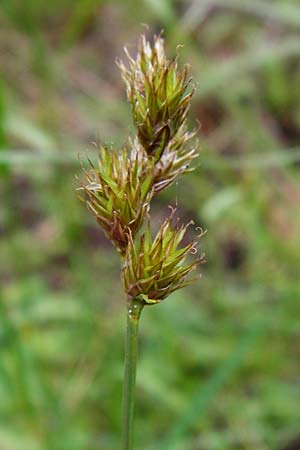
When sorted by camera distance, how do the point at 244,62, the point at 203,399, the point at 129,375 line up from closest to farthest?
the point at 129,375 < the point at 203,399 < the point at 244,62

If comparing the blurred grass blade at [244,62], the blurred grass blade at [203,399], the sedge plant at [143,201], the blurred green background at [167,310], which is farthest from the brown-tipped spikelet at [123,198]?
the blurred grass blade at [244,62]

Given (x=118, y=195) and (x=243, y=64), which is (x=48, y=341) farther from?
(x=118, y=195)

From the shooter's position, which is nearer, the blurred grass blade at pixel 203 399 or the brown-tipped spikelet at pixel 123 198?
the brown-tipped spikelet at pixel 123 198

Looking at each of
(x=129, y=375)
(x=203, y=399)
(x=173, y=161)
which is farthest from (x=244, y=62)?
(x=129, y=375)

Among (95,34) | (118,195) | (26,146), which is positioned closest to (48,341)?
(26,146)

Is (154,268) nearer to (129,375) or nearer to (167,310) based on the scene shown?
(129,375)

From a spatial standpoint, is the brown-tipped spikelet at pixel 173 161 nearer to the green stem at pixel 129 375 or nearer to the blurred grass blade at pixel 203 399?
the green stem at pixel 129 375
